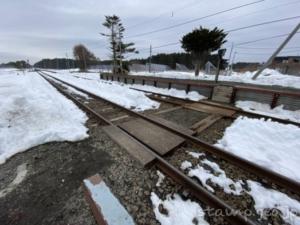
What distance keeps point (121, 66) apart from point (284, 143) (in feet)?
94.1

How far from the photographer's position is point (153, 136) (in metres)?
3.90

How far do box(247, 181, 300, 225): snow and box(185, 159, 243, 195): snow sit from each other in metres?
0.22

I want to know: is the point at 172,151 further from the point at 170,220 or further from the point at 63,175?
the point at 63,175

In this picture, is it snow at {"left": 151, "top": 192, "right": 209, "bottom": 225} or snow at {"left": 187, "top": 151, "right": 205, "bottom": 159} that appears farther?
snow at {"left": 187, "top": 151, "right": 205, "bottom": 159}

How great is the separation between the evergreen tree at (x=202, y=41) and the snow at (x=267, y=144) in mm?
19458

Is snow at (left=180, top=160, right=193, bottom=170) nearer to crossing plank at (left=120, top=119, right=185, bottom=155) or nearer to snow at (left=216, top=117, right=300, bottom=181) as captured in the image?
crossing plank at (left=120, top=119, right=185, bottom=155)

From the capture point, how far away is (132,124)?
4711mm

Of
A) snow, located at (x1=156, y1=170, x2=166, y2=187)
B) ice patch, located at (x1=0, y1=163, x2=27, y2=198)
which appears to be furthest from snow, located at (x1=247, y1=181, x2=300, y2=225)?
ice patch, located at (x1=0, y1=163, x2=27, y2=198)

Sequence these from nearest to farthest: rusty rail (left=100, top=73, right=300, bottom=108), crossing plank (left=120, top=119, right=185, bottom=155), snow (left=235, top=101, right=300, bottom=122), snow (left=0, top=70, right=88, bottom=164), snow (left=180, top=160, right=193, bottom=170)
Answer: snow (left=180, top=160, right=193, bottom=170)
crossing plank (left=120, top=119, right=185, bottom=155)
snow (left=0, top=70, right=88, bottom=164)
snow (left=235, top=101, right=300, bottom=122)
rusty rail (left=100, top=73, right=300, bottom=108)

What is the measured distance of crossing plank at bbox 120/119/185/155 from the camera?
3.40 metres

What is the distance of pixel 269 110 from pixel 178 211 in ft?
21.5

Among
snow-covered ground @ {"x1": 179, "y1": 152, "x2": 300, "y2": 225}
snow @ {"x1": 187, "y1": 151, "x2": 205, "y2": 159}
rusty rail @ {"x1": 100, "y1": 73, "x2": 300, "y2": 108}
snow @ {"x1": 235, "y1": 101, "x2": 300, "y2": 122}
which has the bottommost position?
snow-covered ground @ {"x1": 179, "y1": 152, "x2": 300, "y2": 225}

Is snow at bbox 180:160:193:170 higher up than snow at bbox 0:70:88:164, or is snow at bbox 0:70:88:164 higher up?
snow at bbox 180:160:193:170

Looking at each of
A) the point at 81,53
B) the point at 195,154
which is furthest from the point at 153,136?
the point at 81,53
